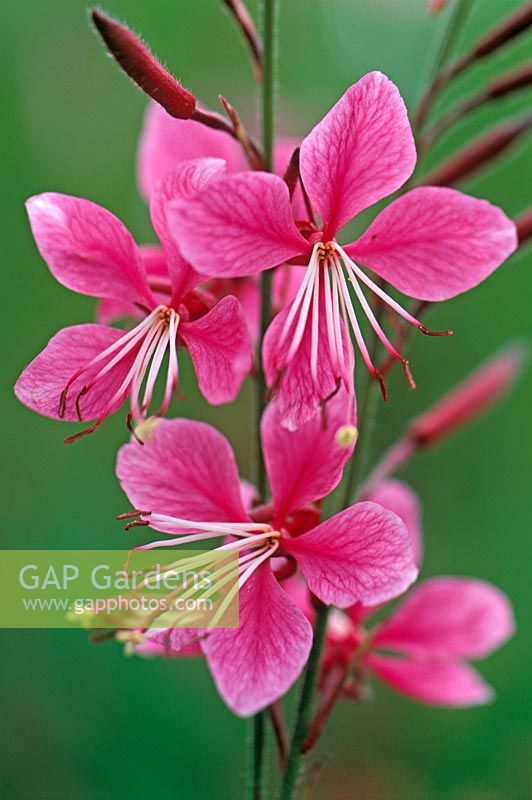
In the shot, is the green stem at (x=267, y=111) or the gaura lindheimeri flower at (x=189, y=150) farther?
the gaura lindheimeri flower at (x=189, y=150)

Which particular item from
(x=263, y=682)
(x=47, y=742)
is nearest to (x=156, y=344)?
(x=263, y=682)

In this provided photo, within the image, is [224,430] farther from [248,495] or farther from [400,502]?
[248,495]

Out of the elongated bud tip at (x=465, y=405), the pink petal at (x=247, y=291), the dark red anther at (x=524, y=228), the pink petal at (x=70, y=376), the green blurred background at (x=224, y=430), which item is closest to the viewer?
the pink petal at (x=70, y=376)

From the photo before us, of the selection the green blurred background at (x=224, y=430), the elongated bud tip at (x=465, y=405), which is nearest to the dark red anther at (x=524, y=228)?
the elongated bud tip at (x=465, y=405)

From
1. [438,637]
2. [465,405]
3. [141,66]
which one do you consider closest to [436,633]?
[438,637]

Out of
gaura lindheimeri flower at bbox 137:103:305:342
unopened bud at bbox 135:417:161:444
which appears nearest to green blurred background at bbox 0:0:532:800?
gaura lindheimeri flower at bbox 137:103:305:342

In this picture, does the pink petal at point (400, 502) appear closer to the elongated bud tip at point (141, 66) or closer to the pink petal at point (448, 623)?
the pink petal at point (448, 623)
